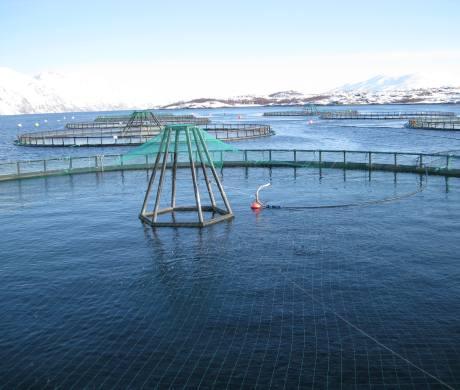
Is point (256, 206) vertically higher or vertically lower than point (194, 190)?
lower

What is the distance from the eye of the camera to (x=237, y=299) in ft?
56.5

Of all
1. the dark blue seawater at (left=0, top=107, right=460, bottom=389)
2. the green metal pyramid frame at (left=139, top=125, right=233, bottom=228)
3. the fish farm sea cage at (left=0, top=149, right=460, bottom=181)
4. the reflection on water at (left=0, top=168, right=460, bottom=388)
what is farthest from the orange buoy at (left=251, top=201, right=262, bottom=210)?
the fish farm sea cage at (left=0, top=149, right=460, bottom=181)

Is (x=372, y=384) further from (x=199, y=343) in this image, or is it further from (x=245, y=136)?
(x=245, y=136)

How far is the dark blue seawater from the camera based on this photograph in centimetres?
1300

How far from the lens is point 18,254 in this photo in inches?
907

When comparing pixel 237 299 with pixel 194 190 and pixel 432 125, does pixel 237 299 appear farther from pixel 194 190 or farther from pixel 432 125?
pixel 432 125

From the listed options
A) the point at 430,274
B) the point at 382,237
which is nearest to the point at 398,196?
the point at 382,237

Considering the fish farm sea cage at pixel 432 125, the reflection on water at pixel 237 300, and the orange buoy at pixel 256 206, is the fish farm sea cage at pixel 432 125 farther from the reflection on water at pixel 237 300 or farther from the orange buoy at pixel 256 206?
the orange buoy at pixel 256 206

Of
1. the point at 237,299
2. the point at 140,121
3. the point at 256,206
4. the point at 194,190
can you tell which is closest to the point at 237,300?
the point at 237,299

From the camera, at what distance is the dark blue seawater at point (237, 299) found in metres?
13.0

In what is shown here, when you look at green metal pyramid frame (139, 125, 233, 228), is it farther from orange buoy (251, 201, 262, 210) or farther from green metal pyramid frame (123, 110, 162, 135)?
green metal pyramid frame (123, 110, 162, 135)

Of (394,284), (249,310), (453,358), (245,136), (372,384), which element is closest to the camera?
(372,384)

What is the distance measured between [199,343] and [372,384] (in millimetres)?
4572

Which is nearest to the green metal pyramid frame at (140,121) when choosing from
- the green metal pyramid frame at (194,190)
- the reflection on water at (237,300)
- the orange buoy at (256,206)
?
the orange buoy at (256,206)
